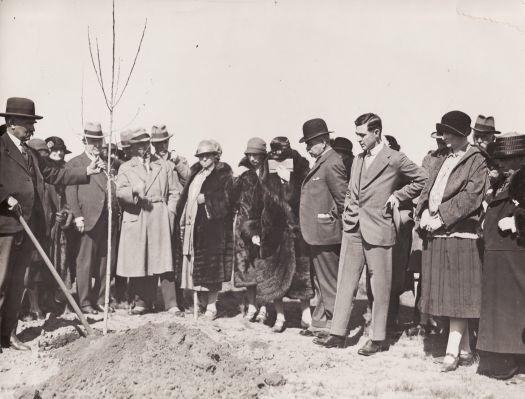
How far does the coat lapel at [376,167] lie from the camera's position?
19.6 ft

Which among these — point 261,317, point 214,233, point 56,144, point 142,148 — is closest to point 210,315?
point 261,317

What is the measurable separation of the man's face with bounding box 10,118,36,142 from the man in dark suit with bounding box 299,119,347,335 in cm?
298

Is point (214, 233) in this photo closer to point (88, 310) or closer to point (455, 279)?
point (88, 310)

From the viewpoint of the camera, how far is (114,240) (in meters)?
8.34

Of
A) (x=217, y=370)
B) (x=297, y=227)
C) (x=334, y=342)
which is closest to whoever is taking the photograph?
(x=217, y=370)

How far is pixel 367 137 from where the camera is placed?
239 inches

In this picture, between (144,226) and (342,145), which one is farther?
(144,226)

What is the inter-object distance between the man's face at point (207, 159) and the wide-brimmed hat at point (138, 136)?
89cm

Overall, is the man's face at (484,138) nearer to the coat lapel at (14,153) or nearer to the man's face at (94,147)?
the man's face at (94,147)

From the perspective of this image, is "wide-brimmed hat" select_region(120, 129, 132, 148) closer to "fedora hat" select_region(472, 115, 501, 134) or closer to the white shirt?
the white shirt

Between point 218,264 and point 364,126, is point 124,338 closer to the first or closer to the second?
point 218,264

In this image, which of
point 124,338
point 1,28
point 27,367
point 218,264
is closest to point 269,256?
point 218,264

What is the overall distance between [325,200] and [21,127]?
11.0ft

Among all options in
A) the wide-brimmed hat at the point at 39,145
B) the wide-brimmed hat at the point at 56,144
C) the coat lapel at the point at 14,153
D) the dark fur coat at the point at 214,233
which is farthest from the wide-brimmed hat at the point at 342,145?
the wide-brimmed hat at the point at 39,145
